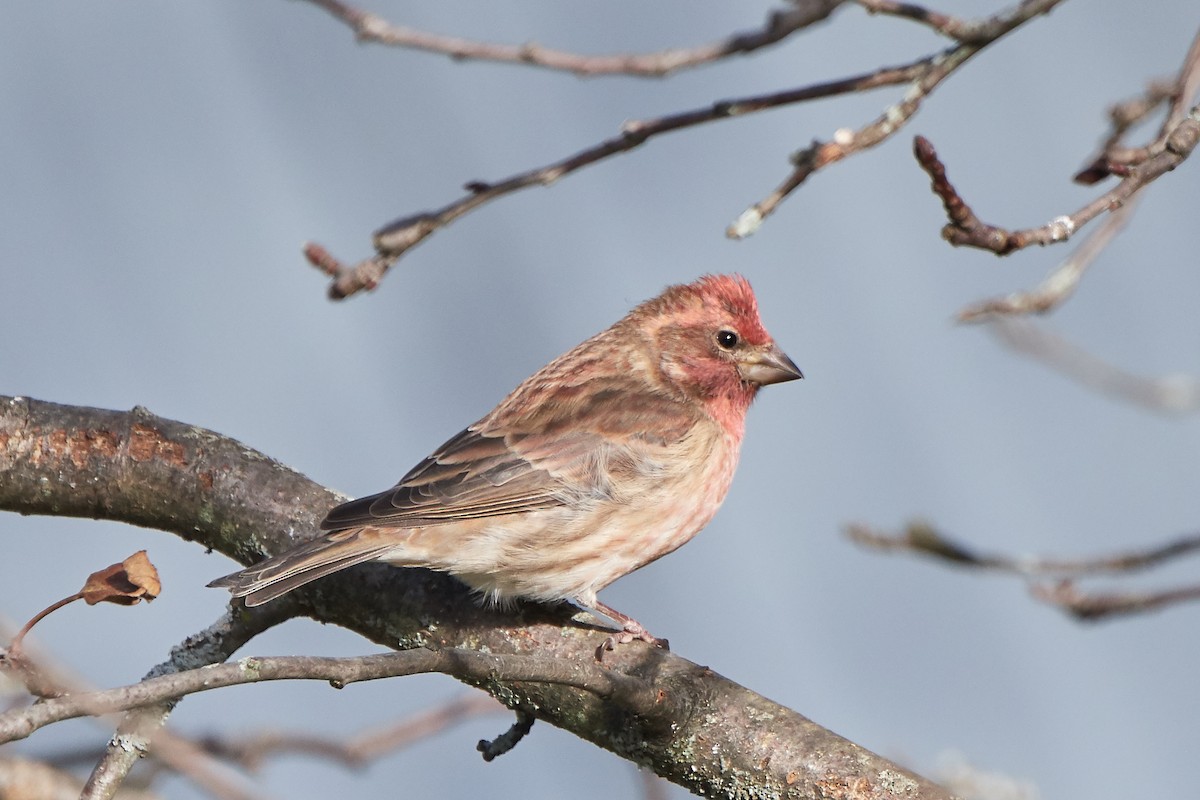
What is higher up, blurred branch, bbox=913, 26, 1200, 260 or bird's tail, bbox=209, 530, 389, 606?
blurred branch, bbox=913, 26, 1200, 260

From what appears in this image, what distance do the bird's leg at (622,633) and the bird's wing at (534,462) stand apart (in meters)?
0.51

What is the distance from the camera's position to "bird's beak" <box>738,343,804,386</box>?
6715 mm

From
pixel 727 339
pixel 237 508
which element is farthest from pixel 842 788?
pixel 727 339

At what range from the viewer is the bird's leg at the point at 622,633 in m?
4.88

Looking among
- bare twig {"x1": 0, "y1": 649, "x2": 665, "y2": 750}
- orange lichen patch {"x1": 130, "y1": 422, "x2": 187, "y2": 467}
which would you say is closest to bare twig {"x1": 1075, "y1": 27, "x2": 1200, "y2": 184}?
bare twig {"x1": 0, "y1": 649, "x2": 665, "y2": 750}

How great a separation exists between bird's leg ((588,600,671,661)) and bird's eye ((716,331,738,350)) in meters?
1.53

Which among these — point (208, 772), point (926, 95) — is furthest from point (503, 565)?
point (208, 772)

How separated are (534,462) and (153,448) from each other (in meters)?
1.65

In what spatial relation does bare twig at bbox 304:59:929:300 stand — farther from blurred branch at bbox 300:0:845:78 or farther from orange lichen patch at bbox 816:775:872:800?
orange lichen patch at bbox 816:775:872:800

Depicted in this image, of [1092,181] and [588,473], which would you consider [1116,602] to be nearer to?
[1092,181]

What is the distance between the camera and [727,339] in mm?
6812

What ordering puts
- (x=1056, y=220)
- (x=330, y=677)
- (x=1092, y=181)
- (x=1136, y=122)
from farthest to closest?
(x=1136, y=122) < (x=1092, y=181) < (x=1056, y=220) < (x=330, y=677)

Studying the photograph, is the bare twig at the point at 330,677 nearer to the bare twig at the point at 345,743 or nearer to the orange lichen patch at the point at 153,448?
the bare twig at the point at 345,743

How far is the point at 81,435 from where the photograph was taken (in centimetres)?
533
